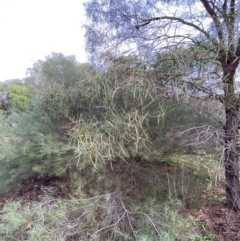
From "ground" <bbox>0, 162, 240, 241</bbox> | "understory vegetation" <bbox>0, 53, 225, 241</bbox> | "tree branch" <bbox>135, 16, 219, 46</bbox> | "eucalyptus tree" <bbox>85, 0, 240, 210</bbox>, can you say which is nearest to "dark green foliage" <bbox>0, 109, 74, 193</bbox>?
"understory vegetation" <bbox>0, 53, 225, 241</bbox>

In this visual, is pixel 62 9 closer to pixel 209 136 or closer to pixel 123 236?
pixel 209 136

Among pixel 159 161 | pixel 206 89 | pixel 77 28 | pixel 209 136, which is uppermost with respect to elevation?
pixel 77 28

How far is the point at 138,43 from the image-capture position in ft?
8.49

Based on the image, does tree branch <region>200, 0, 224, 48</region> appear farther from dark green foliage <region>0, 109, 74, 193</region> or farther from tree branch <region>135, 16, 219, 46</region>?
dark green foliage <region>0, 109, 74, 193</region>

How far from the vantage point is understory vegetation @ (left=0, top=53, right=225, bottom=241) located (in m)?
2.04

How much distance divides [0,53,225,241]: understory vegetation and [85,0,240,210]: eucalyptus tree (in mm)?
203

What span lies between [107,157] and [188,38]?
1573 millimetres


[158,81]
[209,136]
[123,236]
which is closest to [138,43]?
[158,81]

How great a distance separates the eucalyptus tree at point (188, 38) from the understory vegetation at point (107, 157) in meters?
0.20

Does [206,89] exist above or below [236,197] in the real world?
above

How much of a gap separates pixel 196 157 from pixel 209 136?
0.98 m

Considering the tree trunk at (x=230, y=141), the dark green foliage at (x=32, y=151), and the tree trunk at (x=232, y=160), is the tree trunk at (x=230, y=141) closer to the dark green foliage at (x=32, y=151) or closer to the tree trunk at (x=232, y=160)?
the tree trunk at (x=232, y=160)

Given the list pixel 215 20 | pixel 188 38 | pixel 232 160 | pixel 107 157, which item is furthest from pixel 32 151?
pixel 215 20

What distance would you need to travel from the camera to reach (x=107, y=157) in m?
2.13
